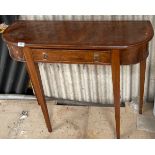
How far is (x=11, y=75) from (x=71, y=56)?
0.96 metres

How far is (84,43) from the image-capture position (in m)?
1.36

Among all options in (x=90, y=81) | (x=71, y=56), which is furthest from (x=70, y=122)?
(x=71, y=56)

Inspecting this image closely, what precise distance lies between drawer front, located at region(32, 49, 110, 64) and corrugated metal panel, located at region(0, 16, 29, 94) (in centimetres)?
68

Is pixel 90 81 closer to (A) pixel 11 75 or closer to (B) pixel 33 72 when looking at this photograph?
(B) pixel 33 72

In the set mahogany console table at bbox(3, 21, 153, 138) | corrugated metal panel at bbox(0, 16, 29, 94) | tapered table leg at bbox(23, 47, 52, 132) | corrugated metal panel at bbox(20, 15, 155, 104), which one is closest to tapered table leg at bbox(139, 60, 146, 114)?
mahogany console table at bbox(3, 21, 153, 138)

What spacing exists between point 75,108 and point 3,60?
0.78m

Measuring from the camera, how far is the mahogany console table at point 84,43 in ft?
4.43

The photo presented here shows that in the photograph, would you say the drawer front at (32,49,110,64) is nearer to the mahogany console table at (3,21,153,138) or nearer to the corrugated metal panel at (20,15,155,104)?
the mahogany console table at (3,21,153,138)
